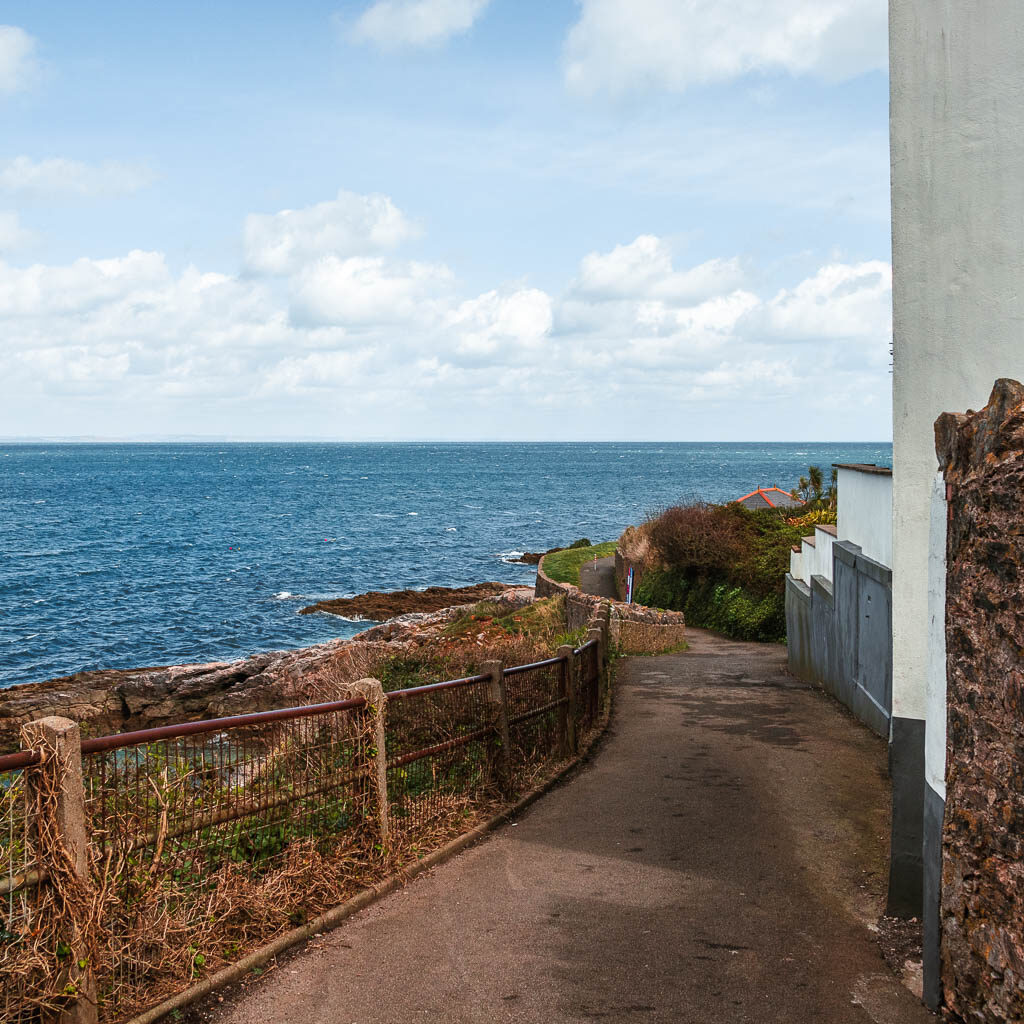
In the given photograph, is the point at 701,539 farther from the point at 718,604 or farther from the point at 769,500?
the point at 769,500

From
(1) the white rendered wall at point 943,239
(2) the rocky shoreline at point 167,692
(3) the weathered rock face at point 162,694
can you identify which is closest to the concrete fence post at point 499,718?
(1) the white rendered wall at point 943,239

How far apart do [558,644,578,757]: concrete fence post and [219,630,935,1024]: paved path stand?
0.42 meters

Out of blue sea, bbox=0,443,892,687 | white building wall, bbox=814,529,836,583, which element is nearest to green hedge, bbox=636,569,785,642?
white building wall, bbox=814,529,836,583

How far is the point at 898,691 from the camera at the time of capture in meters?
6.95

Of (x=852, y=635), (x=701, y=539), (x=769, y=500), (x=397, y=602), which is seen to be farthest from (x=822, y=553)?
(x=397, y=602)

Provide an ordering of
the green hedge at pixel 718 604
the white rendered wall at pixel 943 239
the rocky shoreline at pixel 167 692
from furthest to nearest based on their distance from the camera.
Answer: the green hedge at pixel 718 604 → the rocky shoreline at pixel 167 692 → the white rendered wall at pixel 943 239

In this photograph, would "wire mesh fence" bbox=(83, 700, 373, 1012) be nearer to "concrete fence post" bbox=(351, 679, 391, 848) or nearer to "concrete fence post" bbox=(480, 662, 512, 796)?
"concrete fence post" bbox=(351, 679, 391, 848)

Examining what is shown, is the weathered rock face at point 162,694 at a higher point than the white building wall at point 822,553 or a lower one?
lower

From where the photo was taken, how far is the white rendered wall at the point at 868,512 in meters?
10.9

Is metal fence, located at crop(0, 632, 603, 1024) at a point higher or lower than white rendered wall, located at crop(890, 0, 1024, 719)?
lower

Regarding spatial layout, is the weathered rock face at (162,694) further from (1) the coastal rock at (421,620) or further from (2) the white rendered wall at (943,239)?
(2) the white rendered wall at (943,239)

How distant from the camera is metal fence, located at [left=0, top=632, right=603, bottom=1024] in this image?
4.79 meters

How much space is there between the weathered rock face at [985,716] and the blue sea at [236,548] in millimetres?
31305

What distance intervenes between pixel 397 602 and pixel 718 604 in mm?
18281
